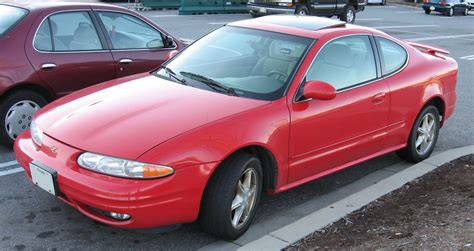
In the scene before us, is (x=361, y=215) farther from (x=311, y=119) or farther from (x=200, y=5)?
(x=200, y=5)

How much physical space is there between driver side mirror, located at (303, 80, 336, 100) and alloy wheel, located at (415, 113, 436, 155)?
1.81 meters

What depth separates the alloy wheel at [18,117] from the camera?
17.6 ft

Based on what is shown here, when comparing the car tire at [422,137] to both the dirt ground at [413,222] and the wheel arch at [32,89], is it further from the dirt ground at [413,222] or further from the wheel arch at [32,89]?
the wheel arch at [32,89]

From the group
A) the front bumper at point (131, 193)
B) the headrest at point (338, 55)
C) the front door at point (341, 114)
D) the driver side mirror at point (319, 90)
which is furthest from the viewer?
the headrest at point (338, 55)

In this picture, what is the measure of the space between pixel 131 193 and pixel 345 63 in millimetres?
2370

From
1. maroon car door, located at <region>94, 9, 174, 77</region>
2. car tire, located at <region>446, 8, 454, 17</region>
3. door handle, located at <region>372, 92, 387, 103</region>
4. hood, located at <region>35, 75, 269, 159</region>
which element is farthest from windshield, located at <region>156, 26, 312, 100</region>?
car tire, located at <region>446, 8, 454, 17</region>

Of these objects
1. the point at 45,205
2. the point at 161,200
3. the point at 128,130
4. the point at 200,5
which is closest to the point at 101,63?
the point at 45,205

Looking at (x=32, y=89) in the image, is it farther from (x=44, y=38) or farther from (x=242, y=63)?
(x=242, y=63)

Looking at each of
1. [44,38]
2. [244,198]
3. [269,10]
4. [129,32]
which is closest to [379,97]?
[244,198]

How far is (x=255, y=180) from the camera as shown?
394 cm

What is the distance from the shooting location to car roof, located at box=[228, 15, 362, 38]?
4688 mm

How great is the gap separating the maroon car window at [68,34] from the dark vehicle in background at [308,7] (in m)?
12.8

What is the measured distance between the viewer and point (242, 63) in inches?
178

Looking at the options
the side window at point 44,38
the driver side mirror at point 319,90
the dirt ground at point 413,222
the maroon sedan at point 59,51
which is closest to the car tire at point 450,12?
the maroon sedan at point 59,51
